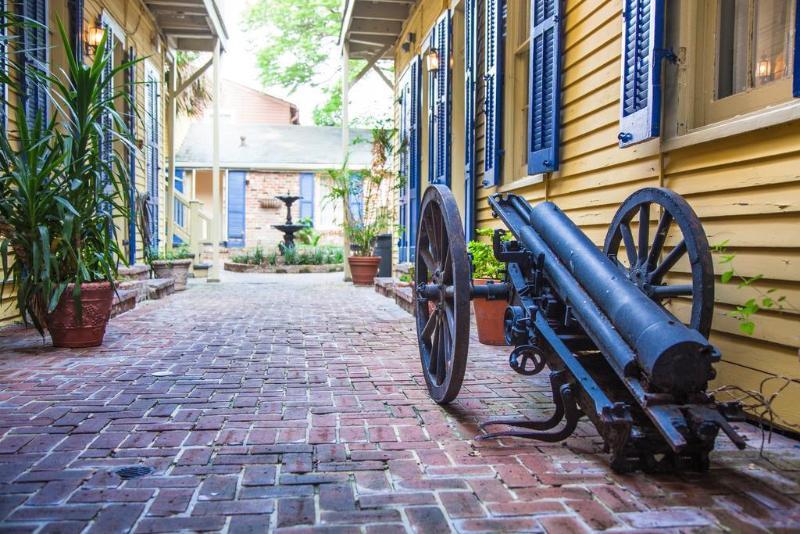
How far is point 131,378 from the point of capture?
3473mm

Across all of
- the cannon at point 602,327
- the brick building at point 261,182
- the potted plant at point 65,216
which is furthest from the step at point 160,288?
the brick building at point 261,182

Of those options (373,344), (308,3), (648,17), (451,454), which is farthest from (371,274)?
(308,3)

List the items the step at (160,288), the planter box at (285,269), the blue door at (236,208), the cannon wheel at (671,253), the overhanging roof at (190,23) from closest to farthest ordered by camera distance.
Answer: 1. the cannon wheel at (671,253)
2. the step at (160,288)
3. the overhanging roof at (190,23)
4. the planter box at (285,269)
5. the blue door at (236,208)

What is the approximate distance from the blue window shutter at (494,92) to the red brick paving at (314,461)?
7.63 feet

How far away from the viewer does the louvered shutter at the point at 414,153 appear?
9172 millimetres

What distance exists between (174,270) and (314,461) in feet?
24.8

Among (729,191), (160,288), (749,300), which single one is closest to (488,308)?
(729,191)

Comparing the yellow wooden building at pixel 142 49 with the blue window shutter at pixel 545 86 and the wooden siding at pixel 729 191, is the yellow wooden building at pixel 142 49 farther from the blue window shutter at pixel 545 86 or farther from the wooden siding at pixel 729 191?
the wooden siding at pixel 729 191

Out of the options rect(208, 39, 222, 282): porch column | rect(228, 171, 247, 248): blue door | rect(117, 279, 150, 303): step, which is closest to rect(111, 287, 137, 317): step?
rect(117, 279, 150, 303): step

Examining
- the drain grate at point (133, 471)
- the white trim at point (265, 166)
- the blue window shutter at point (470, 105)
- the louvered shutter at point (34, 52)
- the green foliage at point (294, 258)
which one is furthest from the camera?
the white trim at point (265, 166)

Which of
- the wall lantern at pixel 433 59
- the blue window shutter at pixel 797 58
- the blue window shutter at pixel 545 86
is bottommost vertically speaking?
the blue window shutter at pixel 797 58

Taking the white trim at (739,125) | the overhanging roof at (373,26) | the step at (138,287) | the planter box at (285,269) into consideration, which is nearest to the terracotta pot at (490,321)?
the white trim at (739,125)

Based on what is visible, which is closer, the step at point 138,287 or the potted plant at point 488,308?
the potted plant at point 488,308

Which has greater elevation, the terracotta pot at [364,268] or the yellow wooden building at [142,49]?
the yellow wooden building at [142,49]
